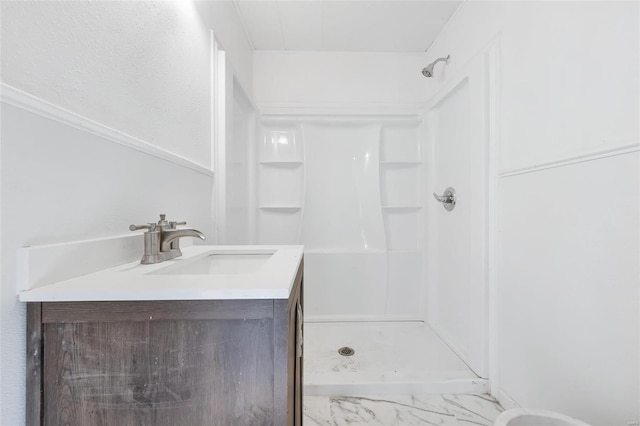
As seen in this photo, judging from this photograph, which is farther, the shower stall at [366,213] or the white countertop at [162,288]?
the shower stall at [366,213]

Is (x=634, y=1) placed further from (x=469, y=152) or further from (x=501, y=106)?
(x=469, y=152)

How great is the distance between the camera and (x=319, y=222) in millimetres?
2332

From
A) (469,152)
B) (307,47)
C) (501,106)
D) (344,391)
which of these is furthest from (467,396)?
(307,47)

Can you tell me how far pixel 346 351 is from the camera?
5.56 ft

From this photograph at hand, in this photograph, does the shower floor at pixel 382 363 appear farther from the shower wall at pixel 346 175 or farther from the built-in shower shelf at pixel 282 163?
the built-in shower shelf at pixel 282 163

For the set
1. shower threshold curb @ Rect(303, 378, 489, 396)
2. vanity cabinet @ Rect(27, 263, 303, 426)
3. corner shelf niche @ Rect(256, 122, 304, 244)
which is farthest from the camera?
corner shelf niche @ Rect(256, 122, 304, 244)

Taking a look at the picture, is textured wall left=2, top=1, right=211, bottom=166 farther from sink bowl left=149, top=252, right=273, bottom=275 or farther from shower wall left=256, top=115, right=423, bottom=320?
shower wall left=256, top=115, right=423, bottom=320

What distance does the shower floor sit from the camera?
135 cm

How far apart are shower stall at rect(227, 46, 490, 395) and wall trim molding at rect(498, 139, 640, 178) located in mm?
648

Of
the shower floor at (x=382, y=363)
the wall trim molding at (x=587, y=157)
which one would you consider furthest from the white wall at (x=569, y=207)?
the shower floor at (x=382, y=363)

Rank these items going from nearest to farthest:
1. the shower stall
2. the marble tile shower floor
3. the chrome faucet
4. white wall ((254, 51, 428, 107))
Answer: the chrome faucet, the marble tile shower floor, the shower stall, white wall ((254, 51, 428, 107))

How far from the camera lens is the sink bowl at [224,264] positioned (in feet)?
2.64

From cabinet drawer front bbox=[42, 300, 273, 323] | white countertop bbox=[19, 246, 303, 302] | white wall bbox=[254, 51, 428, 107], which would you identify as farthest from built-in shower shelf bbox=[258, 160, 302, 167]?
cabinet drawer front bbox=[42, 300, 273, 323]

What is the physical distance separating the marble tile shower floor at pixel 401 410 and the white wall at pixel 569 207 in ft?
0.49
